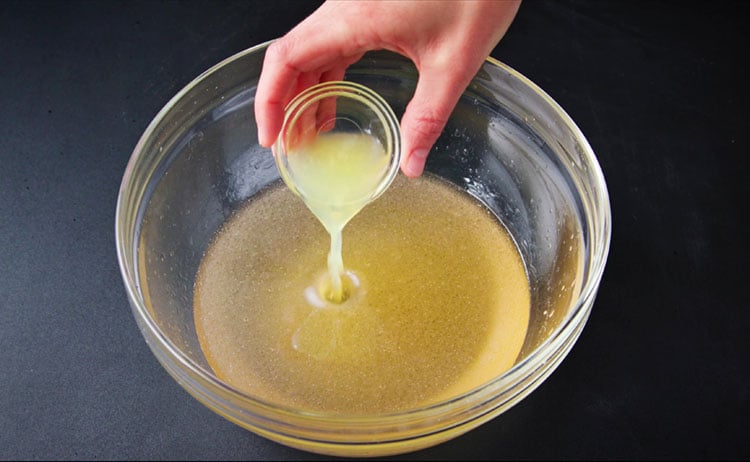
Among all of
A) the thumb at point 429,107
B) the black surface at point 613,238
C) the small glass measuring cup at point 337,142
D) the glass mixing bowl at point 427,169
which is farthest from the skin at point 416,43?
the black surface at point 613,238

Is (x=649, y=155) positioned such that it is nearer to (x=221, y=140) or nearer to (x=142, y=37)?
(x=221, y=140)

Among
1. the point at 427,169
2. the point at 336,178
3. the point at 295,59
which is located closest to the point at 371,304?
the point at 336,178

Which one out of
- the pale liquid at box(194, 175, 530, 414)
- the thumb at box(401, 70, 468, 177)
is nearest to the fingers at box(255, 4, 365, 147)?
the thumb at box(401, 70, 468, 177)

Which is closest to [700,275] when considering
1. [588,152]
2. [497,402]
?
[588,152]

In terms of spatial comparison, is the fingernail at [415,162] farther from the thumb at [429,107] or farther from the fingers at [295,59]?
the fingers at [295,59]

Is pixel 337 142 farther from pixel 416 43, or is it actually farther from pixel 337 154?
pixel 416 43

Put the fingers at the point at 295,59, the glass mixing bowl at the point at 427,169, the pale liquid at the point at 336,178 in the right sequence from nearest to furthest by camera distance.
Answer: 1. the glass mixing bowl at the point at 427,169
2. the fingers at the point at 295,59
3. the pale liquid at the point at 336,178

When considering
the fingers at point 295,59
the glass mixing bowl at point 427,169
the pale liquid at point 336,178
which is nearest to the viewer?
the glass mixing bowl at point 427,169
